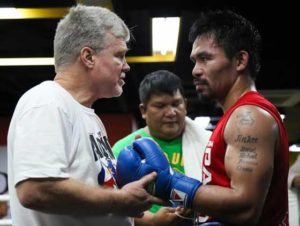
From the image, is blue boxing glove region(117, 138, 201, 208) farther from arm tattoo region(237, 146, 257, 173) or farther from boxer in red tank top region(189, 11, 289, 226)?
arm tattoo region(237, 146, 257, 173)

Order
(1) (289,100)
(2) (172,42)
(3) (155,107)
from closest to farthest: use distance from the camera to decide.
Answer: (3) (155,107) → (2) (172,42) → (1) (289,100)

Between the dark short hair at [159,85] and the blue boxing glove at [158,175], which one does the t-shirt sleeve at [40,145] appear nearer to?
the blue boxing glove at [158,175]

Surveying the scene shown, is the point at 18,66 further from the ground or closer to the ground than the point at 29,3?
closer to the ground

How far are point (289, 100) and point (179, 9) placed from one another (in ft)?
15.1

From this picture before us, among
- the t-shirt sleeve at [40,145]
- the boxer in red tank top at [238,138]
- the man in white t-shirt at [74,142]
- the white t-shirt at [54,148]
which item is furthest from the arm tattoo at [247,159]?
the t-shirt sleeve at [40,145]

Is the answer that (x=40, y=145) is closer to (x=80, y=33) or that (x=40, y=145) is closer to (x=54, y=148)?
(x=54, y=148)

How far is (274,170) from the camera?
1.77 metres

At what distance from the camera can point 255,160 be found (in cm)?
164

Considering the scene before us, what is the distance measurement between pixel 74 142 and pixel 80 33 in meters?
0.44

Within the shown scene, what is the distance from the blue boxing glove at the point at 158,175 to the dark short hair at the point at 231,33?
0.57 m

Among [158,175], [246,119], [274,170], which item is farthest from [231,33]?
[158,175]

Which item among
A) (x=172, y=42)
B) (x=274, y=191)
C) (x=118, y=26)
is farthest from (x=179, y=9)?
(x=274, y=191)

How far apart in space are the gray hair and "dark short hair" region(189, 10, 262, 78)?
0.47 m

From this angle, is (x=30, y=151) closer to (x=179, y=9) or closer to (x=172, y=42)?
(x=179, y=9)
